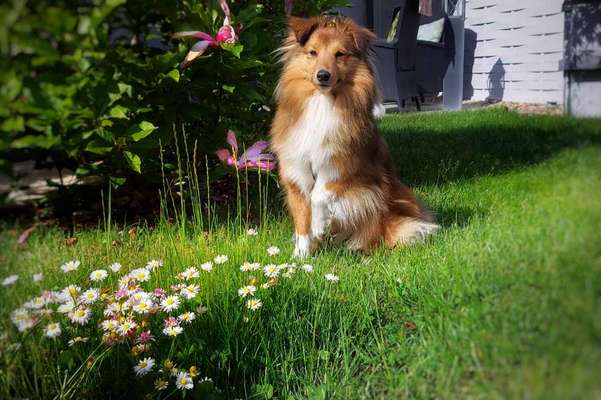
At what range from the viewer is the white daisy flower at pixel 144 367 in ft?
6.64

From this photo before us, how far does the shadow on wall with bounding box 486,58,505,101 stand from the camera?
2.08 metres

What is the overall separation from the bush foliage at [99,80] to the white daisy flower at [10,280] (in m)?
0.34

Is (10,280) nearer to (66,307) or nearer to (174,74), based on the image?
(66,307)

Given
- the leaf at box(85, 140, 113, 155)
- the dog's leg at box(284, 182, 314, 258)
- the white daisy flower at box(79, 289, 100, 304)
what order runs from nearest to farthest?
the leaf at box(85, 140, 113, 155)
the white daisy flower at box(79, 289, 100, 304)
the dog's leg at box(284, 182, 314, 258)

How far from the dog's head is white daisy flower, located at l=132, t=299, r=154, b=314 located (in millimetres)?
1741

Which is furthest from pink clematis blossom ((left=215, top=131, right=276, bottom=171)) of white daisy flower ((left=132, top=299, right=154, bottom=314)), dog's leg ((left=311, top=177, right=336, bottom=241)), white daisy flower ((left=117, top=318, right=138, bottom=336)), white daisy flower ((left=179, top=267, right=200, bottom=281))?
white daisy flower ((left=117, top=318, right=138, bottom=336))

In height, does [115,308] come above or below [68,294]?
below

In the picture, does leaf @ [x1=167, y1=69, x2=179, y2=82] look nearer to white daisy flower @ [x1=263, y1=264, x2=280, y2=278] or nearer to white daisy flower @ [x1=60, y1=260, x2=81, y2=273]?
white daisy flower @ [x1=60, y1=260, x2=81, y2=273]

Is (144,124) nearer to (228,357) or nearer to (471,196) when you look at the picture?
(228,357)

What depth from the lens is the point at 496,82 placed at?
2.25m

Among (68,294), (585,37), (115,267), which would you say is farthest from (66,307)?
(585,37)

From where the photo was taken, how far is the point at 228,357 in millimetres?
2350

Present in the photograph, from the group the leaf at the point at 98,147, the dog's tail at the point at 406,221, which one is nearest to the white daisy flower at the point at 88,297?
the leaf at the point at 98,147

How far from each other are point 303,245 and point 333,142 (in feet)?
2.31
